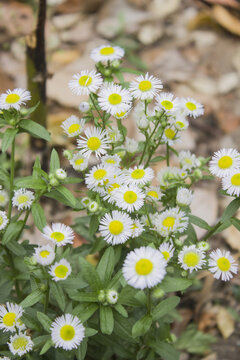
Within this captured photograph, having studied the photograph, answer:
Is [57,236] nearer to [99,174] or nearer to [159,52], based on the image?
[99,174]

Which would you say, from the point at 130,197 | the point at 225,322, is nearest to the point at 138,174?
the point at 130,197

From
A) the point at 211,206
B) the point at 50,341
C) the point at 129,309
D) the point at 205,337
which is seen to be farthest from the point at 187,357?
the point at 50,341

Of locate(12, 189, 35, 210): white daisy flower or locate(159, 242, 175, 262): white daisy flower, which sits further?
locate(12, 189, 35, 210): white daisy flower

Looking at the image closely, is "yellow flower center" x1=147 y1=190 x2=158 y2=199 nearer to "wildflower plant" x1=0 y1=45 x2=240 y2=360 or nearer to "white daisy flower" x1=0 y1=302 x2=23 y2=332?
"wildflower plant" x1=0 y1=45 x2=240 y2=360

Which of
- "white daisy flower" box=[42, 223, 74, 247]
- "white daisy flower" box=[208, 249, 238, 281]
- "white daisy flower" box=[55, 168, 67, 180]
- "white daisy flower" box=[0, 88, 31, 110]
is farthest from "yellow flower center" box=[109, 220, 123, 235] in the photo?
"white daisy flower" box=[0, 88, 31, 110]

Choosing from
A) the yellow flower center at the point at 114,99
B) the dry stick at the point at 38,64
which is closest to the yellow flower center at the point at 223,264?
the yellow flower center at the point at 114,99

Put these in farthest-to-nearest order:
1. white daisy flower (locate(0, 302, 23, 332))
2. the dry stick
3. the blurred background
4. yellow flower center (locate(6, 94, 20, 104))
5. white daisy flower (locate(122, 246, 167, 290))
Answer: the blurred background
the dry stick
yellow flower center (locate(6, 94, 20, 104))
white daisy flower (locate(0, 302, 23, 332))
white daisy flower (locate(122, 246, 167, 290))

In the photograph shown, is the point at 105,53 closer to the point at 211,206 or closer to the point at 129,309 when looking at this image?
the point at 129,309
